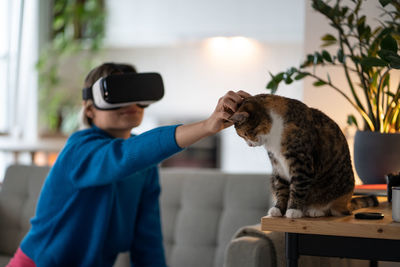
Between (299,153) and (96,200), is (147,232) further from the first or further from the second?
(299,153)

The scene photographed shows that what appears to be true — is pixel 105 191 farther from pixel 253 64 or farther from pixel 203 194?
pixel 253 64

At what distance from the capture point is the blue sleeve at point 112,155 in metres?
1.31

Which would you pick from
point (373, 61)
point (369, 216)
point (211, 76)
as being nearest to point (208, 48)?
point (211, 76)

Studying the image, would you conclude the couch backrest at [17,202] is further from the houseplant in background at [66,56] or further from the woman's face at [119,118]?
the houseplant in background at [66,56]

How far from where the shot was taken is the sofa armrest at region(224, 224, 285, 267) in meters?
1.40

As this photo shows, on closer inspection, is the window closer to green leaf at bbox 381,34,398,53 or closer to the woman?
the woman

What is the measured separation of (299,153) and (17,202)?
1922mm

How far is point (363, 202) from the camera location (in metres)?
1.39

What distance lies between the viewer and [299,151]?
1.12m

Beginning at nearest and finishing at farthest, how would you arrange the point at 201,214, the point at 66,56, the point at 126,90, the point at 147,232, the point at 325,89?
the point at 126,90, the point at 147,232, the point at 325,89, the point at 201,214, the point at 66,56

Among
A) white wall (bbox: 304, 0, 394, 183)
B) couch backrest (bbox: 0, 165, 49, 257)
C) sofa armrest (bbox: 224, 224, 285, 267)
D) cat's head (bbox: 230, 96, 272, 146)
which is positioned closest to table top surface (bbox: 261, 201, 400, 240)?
cat's head (bbox: 230, 96, 272, 146)

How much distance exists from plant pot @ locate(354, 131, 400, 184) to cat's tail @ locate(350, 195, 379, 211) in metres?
0.27

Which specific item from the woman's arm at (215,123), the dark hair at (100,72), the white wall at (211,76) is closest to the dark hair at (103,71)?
the dark hair at (100,72)

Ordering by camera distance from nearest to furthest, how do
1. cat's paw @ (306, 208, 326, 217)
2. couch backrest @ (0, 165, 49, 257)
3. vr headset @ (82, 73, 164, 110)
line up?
cat's paw @ (306, 208, 326, 217)
vr headset @ (82, 73, 164, 110)
couch backrest @ (0, 165, 49, 257)
